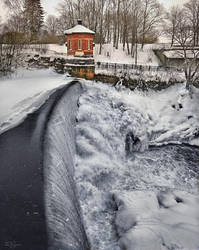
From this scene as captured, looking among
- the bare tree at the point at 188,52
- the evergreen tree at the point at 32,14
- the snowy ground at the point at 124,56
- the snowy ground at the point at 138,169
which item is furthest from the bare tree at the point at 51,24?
the snowy ground at the point at 138,169

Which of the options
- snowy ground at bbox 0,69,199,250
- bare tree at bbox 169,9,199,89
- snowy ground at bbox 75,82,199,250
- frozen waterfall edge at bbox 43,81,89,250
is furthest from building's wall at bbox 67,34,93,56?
frozen waterfall edge at bbox 43,81,89,250

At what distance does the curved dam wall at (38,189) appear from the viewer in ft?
10.1

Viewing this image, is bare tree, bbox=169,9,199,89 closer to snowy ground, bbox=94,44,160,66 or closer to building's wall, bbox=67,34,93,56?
snowy ground, bbox=94,44,160,66

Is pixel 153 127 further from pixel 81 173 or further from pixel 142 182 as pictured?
pixel 81 173

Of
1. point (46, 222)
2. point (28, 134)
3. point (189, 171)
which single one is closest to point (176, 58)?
point (189, 171)

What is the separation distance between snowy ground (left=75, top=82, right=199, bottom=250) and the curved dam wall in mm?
1098

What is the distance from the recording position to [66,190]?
15.1ft

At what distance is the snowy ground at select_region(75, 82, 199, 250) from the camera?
510 cm

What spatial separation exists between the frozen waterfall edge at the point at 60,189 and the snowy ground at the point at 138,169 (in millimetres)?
856

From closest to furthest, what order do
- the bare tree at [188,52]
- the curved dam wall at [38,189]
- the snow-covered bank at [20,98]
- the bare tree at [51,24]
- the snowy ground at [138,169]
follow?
the curved dam wall at [38,189] → the snowy ground at [138,169] → the snow-covered bank at [20,98] → the bare tree at [188,52] → the bare tree at [51,24]

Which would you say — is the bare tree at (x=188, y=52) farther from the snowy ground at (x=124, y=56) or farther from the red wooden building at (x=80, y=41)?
the red wooden building at (x=80, y=41)

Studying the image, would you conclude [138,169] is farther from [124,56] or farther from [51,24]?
[51,24]

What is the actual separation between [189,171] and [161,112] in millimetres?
5355

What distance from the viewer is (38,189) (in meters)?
3.90
